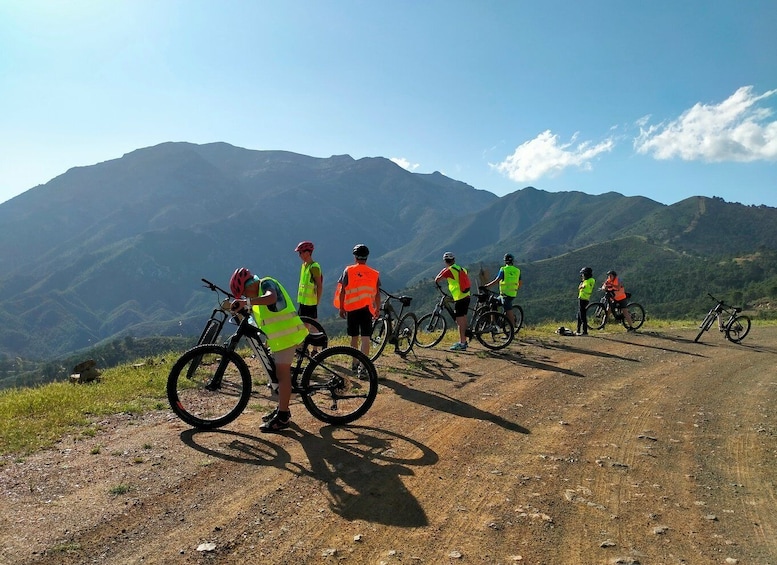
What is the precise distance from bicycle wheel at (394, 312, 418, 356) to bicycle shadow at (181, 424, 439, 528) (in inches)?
206

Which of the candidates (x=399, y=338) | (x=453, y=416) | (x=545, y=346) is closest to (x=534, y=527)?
(x=453, y=416)

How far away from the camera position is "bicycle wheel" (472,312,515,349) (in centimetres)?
1277

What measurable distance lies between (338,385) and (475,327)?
733 cm

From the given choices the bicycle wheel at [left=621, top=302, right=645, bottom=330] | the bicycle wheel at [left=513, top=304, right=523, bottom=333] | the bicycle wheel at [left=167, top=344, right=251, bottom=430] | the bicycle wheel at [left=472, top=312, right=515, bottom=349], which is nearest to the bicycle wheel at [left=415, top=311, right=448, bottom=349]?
the bicycle wheel at [left=472, top=312, right=515, bottom=349]

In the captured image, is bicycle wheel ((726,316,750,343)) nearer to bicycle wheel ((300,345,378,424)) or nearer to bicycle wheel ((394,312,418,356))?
bicycle wheel ((394,312,418,356))

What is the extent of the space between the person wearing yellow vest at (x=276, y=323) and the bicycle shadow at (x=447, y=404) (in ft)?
7.89

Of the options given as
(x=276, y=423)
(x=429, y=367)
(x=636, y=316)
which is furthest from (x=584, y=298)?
(x=276, y=423)

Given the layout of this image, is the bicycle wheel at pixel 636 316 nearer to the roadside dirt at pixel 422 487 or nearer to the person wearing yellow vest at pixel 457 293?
the person wearing yellow vest at pixel 457 293

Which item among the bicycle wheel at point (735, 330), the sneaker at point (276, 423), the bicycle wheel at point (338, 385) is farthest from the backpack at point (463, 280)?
the bicycle wheel at point (735, 330)

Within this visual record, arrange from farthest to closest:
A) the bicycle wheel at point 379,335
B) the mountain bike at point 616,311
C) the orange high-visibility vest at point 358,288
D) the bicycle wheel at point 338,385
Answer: the mountain bike at point 616,311 → the bicycle wheel at point 379,335 → the orange high-visibility vest at point 358,288 → the bicycle wheel at point 338,385

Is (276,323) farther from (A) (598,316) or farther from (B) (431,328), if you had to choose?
(A) (598,316)

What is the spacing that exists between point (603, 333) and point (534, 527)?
14.8 metres

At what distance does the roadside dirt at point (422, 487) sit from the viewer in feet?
12.0

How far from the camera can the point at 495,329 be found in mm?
12898
